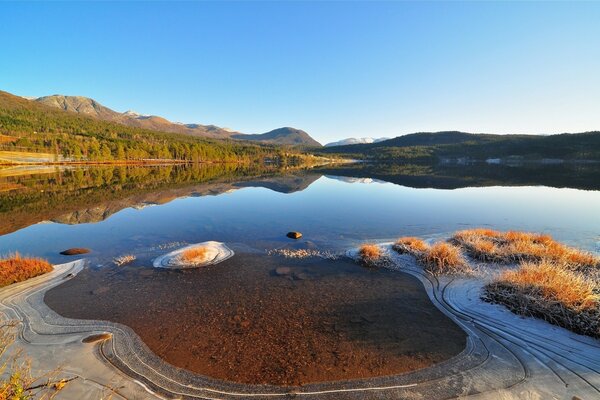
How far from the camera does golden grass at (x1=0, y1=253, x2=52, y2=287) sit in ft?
47.2

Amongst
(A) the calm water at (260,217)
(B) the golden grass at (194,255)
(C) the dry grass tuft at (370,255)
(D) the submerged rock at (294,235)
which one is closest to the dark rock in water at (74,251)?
(A) the calm water at (260,217)

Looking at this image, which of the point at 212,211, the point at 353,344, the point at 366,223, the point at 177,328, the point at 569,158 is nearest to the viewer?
the point at 353,344

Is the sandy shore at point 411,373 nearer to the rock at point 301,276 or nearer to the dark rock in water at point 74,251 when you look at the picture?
the rock at point 301,276

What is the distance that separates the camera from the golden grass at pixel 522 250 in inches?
619

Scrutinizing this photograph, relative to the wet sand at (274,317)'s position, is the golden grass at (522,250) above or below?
above

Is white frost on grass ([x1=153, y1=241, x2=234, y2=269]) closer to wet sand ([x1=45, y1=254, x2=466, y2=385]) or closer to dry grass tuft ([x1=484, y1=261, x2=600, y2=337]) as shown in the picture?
wet sand ([x1=45, y1=254, x2=466, y2=385])

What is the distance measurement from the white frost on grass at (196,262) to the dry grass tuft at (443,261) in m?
12.4

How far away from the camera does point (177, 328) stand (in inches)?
422

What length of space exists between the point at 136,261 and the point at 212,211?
1738 cm

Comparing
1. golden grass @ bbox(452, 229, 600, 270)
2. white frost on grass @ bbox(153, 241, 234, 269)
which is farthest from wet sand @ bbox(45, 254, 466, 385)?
golden grass @ bbox(452, 229, 600, 270)

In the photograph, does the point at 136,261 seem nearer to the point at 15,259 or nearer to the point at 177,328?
the point at 15,259

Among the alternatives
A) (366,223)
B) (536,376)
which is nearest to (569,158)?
(366,223)

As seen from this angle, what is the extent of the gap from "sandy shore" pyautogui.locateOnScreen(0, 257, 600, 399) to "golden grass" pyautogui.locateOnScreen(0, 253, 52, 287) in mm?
4683

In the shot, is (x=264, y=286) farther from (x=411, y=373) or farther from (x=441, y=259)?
(x=441, y=259)
